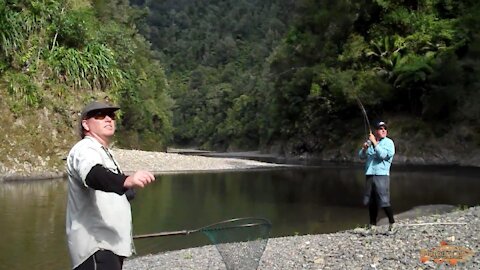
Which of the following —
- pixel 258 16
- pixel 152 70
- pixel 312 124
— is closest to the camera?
pixel 312 124

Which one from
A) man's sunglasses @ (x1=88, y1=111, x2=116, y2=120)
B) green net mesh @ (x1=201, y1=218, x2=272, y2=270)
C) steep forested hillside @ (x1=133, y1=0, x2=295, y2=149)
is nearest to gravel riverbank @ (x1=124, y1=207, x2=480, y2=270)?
green net mesh @ (x1=201, y1=218, x2=272, y2=270)

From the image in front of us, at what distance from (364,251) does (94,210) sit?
5670 mm

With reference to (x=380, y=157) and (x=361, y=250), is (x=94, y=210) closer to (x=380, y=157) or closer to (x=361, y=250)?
(x=361, y=250)

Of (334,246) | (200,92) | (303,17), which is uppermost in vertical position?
(303,17)

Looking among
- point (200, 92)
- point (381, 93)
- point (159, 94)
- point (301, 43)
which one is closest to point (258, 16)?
point (200, 92)

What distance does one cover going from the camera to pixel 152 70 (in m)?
61.8

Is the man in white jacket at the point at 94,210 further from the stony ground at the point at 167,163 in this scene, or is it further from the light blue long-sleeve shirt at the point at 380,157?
the stony ground at the point at 167,163

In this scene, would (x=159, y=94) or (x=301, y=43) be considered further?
(x=159, y=94)

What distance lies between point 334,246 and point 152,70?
54.6 m

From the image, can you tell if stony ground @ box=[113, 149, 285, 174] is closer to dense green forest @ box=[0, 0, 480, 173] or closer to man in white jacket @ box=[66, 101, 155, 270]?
dense green forest @ box=[0, 0, 480, 173]

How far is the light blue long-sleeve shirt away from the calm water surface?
164 inches

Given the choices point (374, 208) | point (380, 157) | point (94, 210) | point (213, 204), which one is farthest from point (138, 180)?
point (213, 204)

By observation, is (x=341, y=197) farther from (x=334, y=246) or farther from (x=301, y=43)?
(x=301, y=43)

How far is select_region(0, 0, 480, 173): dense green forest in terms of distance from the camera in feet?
96.6
